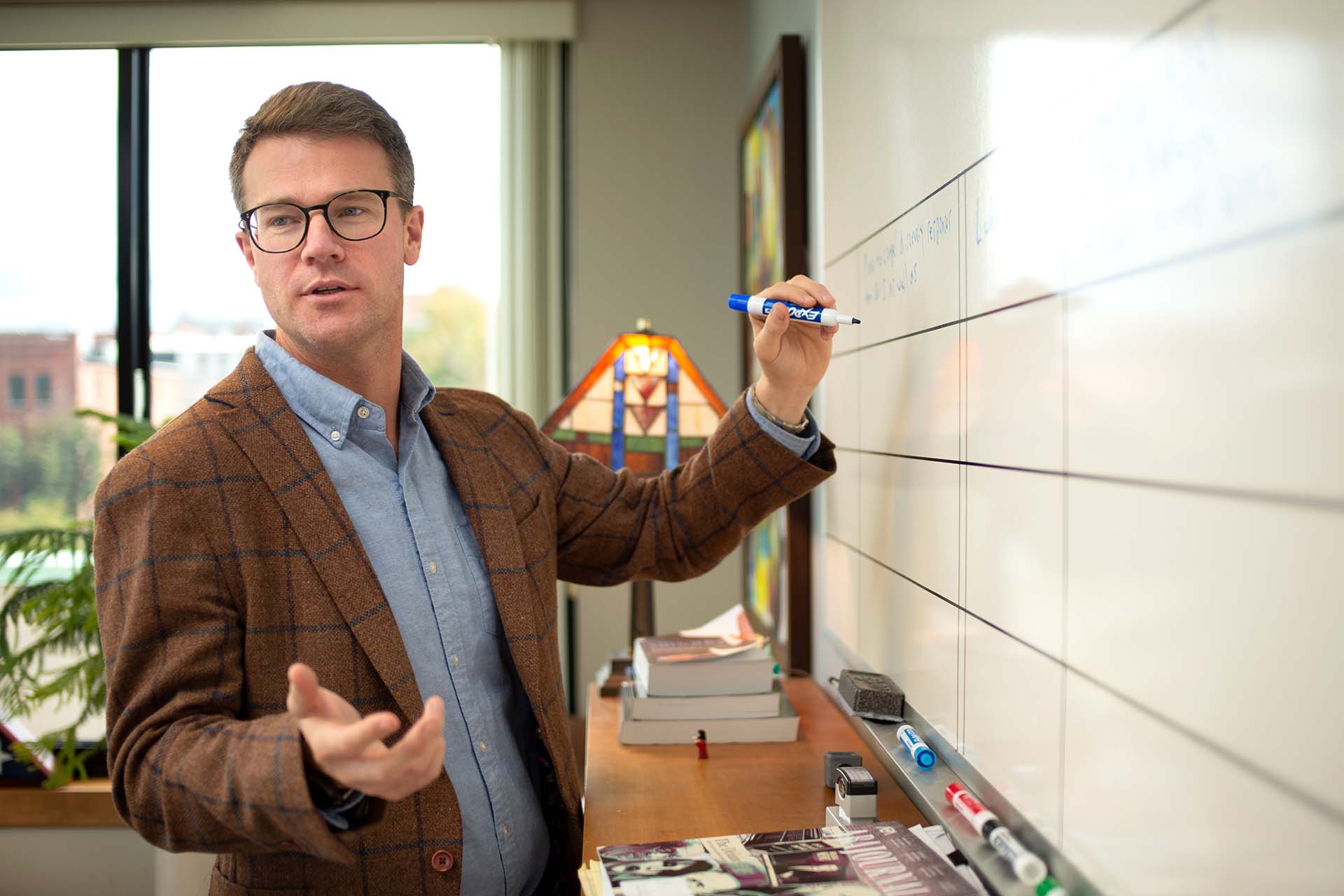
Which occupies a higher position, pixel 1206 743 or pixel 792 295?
pixel 792 295

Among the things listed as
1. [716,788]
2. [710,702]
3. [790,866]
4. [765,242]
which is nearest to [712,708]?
[710,702]

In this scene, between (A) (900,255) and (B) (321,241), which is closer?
(B) (321,241)

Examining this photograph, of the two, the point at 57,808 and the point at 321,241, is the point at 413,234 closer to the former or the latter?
the point at 321,241

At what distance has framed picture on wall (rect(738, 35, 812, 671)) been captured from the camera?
187 centimetres

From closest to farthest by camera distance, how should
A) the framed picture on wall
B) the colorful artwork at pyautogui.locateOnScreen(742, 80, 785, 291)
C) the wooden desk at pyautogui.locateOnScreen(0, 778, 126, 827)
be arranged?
1. the framed picture on wall
2. the colorful artwork at pyautogui.locateOnScreen(742, 80, 785, 291)
3. the wooden desk at pyautogui.locateOnScreen(0, 778, 126, 827)

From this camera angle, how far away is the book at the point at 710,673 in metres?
1.48

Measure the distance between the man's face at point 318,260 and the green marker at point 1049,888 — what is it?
35.6 inches

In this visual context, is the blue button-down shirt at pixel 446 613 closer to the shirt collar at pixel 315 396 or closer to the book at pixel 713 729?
the shirt collar at pixel 315 396

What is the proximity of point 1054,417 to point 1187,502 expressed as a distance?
196mm

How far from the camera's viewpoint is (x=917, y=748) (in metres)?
1.09

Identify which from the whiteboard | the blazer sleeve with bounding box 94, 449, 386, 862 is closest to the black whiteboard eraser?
the whiteboard

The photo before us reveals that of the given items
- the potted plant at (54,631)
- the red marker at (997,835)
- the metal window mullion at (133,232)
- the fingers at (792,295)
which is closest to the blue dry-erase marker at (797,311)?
the fingers at (792,295)

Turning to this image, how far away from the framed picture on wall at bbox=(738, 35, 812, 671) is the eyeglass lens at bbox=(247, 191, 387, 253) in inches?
35.9

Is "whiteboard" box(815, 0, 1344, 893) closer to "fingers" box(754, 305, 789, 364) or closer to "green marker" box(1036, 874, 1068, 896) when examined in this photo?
"green marker" box(1036, 874, 1068, 896)
